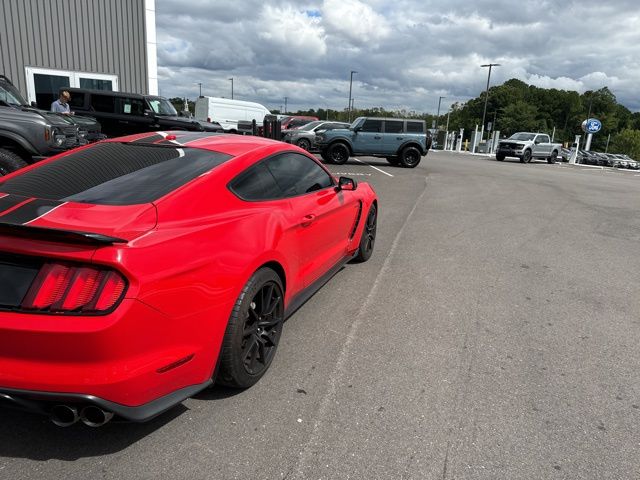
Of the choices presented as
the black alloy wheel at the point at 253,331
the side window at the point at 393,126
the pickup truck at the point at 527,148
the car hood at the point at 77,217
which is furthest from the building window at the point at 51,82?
the pickup truck at the point at 527,148

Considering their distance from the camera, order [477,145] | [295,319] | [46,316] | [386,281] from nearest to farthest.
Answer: [46,316] < [295,319] < [386,281] < [477,145]

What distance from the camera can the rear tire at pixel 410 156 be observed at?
19219mm

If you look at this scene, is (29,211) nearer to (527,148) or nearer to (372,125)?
(372,125)

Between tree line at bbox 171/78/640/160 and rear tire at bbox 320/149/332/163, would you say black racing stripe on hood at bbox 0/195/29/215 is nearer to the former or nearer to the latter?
rear tire at bbox 320/149/332/163

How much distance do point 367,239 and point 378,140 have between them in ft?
46.4

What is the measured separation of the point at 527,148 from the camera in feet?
94.6

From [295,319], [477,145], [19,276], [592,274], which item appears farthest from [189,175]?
[477,145]

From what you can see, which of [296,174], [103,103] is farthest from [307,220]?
[103,103]

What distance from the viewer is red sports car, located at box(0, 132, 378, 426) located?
1.99 m

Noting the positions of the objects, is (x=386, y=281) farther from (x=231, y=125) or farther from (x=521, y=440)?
(x=231, y=125)

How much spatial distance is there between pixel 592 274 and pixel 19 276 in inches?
227

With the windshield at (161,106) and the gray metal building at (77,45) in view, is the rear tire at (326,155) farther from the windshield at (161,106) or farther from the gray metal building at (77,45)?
the gray metal building at (77,45)

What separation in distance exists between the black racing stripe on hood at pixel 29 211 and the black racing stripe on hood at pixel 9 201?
0.21ft

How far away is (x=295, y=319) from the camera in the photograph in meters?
3.93
